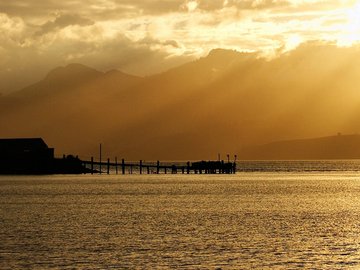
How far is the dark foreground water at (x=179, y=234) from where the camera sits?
4209 cm

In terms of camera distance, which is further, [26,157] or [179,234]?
[26,157]

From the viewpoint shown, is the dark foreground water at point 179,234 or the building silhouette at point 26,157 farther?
the building silhouette at point 26,157

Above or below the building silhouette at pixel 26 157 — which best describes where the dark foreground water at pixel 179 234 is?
below

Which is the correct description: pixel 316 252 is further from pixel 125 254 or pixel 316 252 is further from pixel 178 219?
pixel 178 219

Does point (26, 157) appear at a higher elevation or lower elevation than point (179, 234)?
higher

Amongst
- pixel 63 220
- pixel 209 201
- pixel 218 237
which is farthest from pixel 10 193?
pixel 218 237

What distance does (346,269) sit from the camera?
1553 inches

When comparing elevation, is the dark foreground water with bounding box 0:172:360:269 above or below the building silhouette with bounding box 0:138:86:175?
below

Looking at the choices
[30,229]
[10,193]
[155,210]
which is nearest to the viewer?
[30,229]

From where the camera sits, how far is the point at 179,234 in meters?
54.3

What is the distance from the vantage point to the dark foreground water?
42.1 m

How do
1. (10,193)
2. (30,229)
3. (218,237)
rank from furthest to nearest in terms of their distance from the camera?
(10,193) → (30,229) → (218,237)

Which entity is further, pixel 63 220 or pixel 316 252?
pixel 63 220

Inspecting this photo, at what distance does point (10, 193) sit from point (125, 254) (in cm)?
6968
